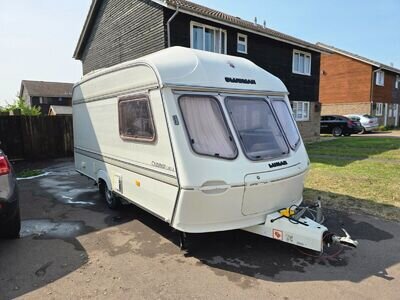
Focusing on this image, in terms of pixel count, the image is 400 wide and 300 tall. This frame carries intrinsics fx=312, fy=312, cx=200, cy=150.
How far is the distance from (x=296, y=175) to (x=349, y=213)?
2.18 meters

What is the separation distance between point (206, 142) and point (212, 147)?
10 cm

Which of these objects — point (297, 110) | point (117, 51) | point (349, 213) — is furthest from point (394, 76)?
point (349, 213)

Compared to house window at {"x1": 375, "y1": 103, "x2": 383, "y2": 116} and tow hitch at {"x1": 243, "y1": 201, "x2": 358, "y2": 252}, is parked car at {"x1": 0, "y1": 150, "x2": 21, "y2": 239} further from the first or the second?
house window at {"x1": 375, "y1": 103, "x2": 383, "y2": 116}

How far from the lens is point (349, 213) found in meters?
6.06

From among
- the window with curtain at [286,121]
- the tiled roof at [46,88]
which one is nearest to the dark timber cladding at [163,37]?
the window with curtain at [286,121]

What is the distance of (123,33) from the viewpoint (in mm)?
15250

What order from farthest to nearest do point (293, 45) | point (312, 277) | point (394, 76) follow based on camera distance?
point (394, 76) → point (293, 45) → point (312, 277)

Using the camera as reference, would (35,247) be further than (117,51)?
No

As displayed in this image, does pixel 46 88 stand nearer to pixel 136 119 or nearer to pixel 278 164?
pixel 136 119

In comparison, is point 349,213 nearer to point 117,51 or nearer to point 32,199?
point 32,199

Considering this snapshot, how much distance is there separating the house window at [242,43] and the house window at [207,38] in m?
1.21

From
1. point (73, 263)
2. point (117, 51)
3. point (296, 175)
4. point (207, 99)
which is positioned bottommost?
point (73, 263)

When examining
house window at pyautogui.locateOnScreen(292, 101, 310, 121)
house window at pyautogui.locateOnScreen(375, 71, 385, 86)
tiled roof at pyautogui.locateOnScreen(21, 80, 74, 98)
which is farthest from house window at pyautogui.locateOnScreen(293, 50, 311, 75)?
tiled roof at pyautogui.locateOnScreen(21, 80, 74, 98)

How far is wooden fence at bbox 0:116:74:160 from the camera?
13195 mm
